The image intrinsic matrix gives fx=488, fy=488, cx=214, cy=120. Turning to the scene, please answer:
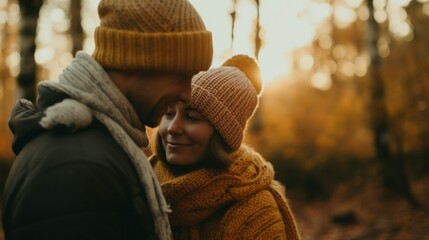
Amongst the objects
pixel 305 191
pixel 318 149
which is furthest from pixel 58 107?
pixel 318 149

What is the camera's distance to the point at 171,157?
9.89 feet

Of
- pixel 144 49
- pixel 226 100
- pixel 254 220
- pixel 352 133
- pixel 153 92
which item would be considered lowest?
pixel 352 133

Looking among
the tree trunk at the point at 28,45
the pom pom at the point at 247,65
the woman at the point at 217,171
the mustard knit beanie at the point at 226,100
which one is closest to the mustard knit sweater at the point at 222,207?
the woman at the point at 217,171

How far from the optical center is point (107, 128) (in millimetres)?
1753

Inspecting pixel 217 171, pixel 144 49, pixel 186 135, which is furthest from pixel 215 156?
pixel 144 49

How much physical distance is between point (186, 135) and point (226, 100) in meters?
0.34

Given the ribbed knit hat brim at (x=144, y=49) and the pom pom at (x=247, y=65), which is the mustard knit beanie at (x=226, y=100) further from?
the ribbed knit hat brim at (x=144, y=49)

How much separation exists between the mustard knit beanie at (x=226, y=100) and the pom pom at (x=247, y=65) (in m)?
0.20

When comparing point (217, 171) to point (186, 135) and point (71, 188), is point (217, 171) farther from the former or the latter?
point (71, 188)

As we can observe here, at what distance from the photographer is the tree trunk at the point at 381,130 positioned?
9.84m

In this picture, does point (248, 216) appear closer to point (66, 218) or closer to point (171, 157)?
point (171, 157)

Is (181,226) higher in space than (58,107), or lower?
lower

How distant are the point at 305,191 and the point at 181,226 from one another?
10950mm

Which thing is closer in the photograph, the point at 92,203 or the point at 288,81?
→ the point at 92,203
